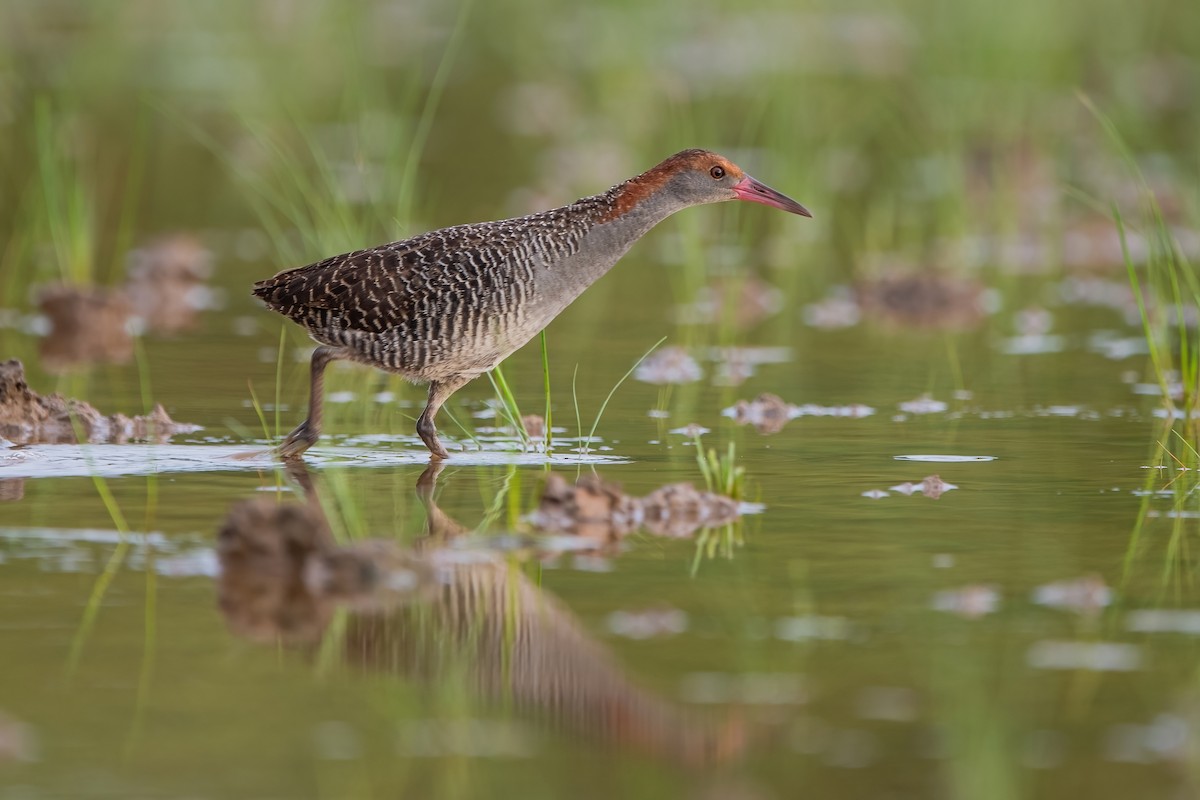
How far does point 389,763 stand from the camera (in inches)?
194

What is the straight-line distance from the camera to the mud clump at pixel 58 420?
9164 millimetres

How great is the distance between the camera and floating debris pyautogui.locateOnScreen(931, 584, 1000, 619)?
629cm

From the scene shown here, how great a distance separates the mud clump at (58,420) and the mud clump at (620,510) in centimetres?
247

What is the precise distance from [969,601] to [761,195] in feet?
12.0

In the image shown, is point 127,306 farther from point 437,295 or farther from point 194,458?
point 437,295

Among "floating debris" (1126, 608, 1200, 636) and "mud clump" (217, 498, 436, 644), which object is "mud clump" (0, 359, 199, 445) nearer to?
"mud clump" (217, 498, 436, 644)

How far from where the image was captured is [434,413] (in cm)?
918

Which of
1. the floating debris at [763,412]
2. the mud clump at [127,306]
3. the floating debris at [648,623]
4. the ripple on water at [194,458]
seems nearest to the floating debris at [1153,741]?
the floating debris at [648,623]

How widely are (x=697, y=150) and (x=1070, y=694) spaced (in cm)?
452

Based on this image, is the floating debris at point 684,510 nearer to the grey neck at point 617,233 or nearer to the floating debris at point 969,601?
the floating debris at point 969,601

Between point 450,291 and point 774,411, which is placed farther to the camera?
point 774,411

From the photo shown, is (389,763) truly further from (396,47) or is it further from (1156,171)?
(396,47)

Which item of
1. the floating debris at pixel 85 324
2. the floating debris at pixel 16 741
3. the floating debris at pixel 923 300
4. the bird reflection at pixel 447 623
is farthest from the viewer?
the floating debris at pixel 923 300

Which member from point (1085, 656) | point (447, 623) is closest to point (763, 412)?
point (447, 623)
